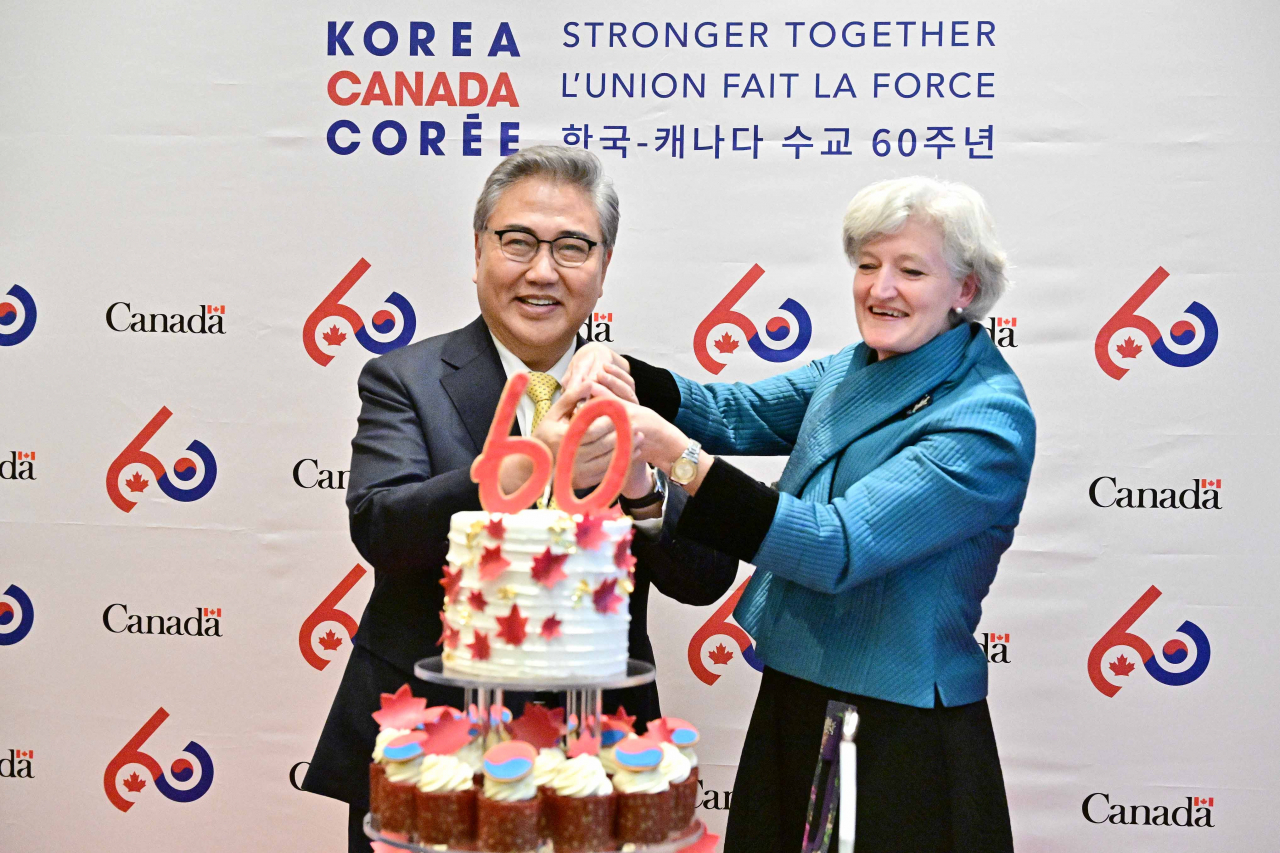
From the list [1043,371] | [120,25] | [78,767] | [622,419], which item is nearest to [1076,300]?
[1043,371]

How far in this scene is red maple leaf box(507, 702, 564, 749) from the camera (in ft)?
6.63

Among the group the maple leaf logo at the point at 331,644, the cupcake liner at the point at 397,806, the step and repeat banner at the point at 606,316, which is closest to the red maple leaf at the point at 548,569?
the cupcake liner at the point at 397,806

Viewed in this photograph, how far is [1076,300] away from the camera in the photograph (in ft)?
12.6

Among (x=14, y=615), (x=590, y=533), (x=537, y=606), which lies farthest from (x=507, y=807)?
(x=14, y=615)

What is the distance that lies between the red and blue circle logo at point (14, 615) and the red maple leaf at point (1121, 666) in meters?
3.54

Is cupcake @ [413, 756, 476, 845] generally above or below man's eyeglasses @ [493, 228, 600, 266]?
below

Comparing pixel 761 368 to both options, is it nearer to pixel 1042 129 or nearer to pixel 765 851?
pixel 1042 129

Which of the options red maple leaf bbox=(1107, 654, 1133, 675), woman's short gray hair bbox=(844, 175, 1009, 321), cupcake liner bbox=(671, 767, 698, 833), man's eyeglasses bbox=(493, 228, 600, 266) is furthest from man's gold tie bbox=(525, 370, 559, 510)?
red maple leaf bbox=(1107, 654, 1133, 675)

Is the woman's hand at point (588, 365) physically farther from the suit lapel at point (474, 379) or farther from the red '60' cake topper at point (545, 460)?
the red '60' cake topper at point (545, 460)

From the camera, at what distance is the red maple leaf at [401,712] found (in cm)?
197

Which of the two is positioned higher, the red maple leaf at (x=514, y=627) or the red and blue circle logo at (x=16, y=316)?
the red and blue circle logo at (x=16, y=316)

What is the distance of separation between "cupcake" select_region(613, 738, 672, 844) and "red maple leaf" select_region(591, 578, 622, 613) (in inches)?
8.4

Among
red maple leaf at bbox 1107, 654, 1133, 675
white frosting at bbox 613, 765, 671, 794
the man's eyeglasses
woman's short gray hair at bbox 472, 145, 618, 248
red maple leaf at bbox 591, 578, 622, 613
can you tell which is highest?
woman's short gray hair at bbox 472, 145, 618, 248

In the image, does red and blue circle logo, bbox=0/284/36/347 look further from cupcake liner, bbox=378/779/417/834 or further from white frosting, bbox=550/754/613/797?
white frosting, bbox=550/754/613/797
